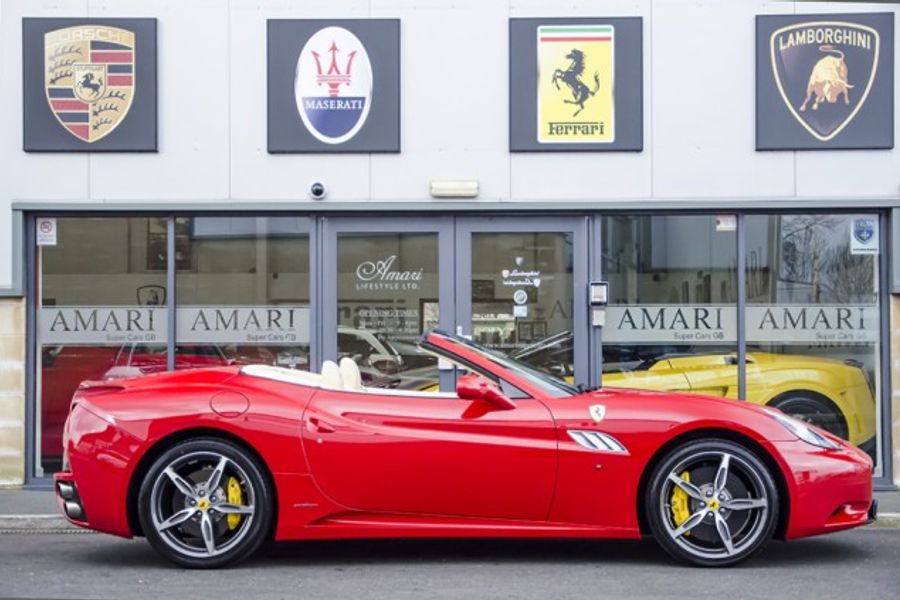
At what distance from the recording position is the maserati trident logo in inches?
420

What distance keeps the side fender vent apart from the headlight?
2.90 feet

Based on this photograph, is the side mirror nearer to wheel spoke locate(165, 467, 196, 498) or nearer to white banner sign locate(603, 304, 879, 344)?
wheel spoke locate(165, 467, 196, 498)

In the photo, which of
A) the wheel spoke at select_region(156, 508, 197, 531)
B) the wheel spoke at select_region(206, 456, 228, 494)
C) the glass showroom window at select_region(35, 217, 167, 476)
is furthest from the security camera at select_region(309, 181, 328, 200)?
the wheel spoke at select_region(156, 508, 197, 531)

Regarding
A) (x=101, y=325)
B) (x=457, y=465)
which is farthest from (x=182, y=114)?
(x=457, y=465)

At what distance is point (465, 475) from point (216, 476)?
4.30 ft

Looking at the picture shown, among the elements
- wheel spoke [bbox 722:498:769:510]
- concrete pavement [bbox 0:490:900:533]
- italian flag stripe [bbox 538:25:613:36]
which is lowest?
concrete pavement [bbox 0:490:900:533]

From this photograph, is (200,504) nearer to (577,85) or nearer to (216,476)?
(216,476)

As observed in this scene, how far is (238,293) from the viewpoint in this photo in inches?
425

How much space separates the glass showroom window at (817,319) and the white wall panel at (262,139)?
3.38 meters

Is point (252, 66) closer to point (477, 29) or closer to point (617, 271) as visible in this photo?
point (477, 29)

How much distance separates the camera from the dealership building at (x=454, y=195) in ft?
34.9

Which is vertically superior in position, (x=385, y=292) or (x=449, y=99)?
(x=449, y=99)

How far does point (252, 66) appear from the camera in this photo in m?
10.7

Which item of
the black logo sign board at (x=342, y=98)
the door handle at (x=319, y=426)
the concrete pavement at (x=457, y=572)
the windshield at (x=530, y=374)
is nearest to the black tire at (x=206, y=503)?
the concrete pavement at (x=457, y=572)
